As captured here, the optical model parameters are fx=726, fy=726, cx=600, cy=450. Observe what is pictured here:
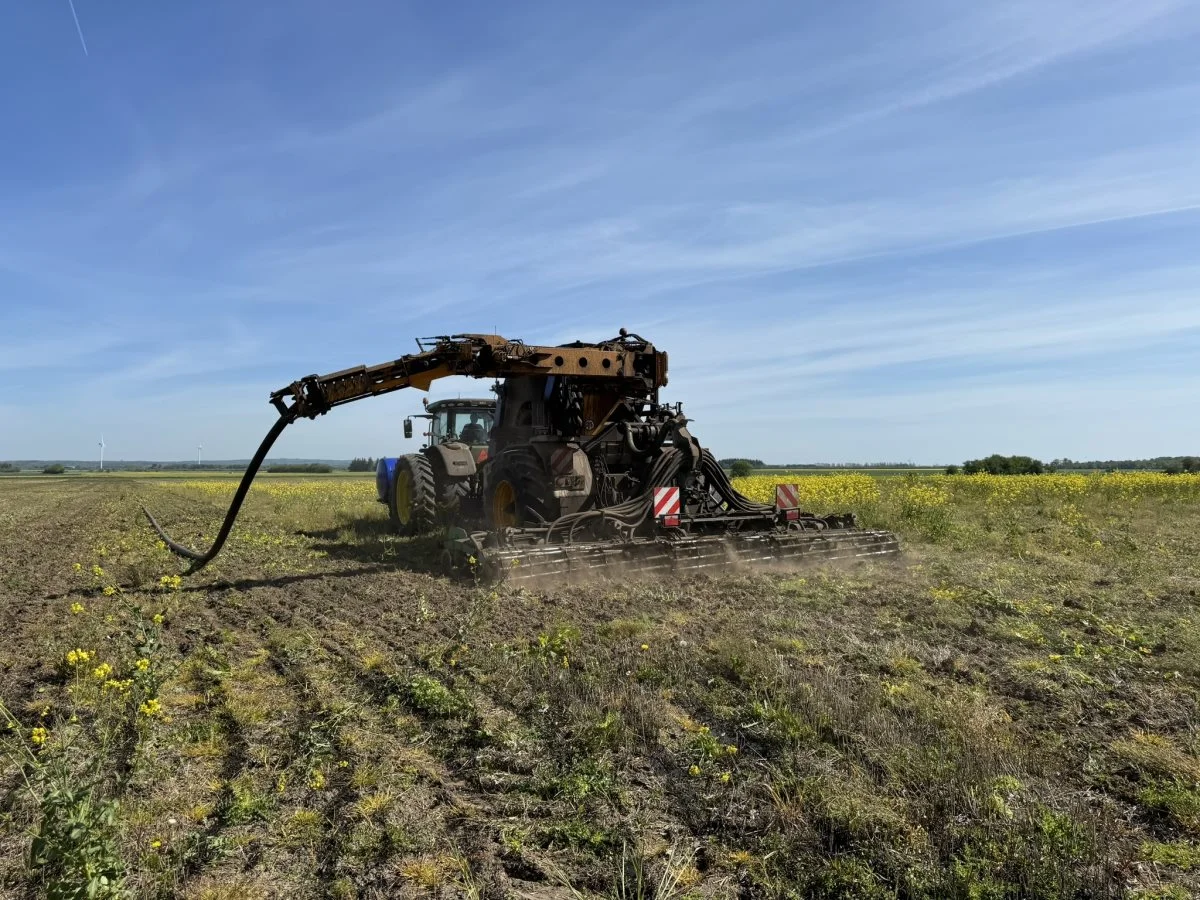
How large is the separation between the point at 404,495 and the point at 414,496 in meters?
0.92

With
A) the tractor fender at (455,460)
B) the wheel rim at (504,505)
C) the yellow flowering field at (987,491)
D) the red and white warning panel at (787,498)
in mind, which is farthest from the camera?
the yellow flowering field at (987,491)

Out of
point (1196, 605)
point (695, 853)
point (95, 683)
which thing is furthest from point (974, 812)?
point (1196, 605)

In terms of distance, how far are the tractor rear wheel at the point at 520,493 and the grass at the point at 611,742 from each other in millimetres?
2124

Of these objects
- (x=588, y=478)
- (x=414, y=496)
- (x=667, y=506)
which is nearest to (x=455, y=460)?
(x=414, y=496)

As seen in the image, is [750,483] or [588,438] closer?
[588,438]

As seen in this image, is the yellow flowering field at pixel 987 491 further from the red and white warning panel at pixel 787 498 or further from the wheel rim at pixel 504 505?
the wheel rim at pixel 504 505

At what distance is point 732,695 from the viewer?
4293 mm

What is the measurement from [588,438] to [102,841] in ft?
25.8

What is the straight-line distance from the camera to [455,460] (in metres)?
11.8

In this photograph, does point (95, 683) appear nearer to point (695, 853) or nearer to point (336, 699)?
point (336, 699)

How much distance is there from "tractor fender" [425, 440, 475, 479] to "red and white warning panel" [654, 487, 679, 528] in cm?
380

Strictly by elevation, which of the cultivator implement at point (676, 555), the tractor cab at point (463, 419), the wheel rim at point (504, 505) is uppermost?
the tractor cab at point (463, 419)

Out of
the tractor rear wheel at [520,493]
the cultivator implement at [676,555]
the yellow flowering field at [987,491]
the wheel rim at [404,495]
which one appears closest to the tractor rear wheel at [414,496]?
the wheel rim at [404,495]

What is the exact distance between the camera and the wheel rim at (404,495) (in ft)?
41.0
